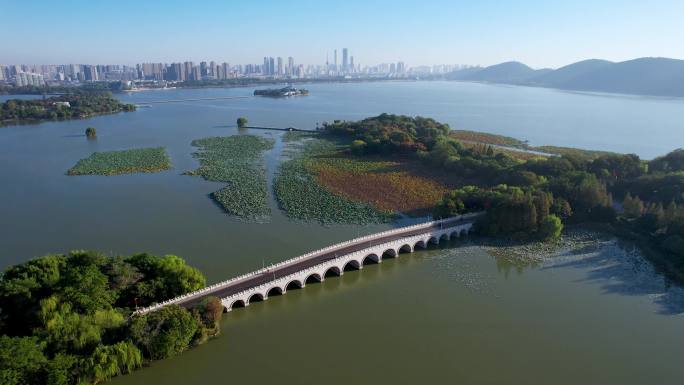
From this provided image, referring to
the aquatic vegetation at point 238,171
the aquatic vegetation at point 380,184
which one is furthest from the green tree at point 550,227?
the aquatic vegetation at point 238,171

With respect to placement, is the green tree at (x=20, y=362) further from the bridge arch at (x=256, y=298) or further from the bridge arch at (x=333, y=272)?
the bridge arch at (x=333, y=272)

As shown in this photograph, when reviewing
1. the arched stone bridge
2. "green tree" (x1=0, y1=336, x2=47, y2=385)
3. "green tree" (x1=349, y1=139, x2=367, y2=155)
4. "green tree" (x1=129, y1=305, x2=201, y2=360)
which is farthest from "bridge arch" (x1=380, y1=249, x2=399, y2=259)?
"green tree" (x1=349, y1=139, x2=367, y2=155)

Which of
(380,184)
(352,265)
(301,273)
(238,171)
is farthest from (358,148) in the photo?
(301,273)

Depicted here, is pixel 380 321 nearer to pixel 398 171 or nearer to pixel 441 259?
pixel 441 259

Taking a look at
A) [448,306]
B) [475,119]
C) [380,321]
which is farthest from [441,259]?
[475,119]

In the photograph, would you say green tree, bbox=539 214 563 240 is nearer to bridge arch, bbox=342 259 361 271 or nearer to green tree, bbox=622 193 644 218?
green tree, bbox=622 193 644 218

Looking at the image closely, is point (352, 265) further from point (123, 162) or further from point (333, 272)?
point (123, 162)

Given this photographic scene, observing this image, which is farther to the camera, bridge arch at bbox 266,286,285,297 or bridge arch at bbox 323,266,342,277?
bridge arch at bbox 323,266,342,277

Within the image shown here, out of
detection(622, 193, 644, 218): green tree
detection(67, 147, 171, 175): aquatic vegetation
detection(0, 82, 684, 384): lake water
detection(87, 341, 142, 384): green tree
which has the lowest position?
detection(0, 82, 684, 384): lake water
